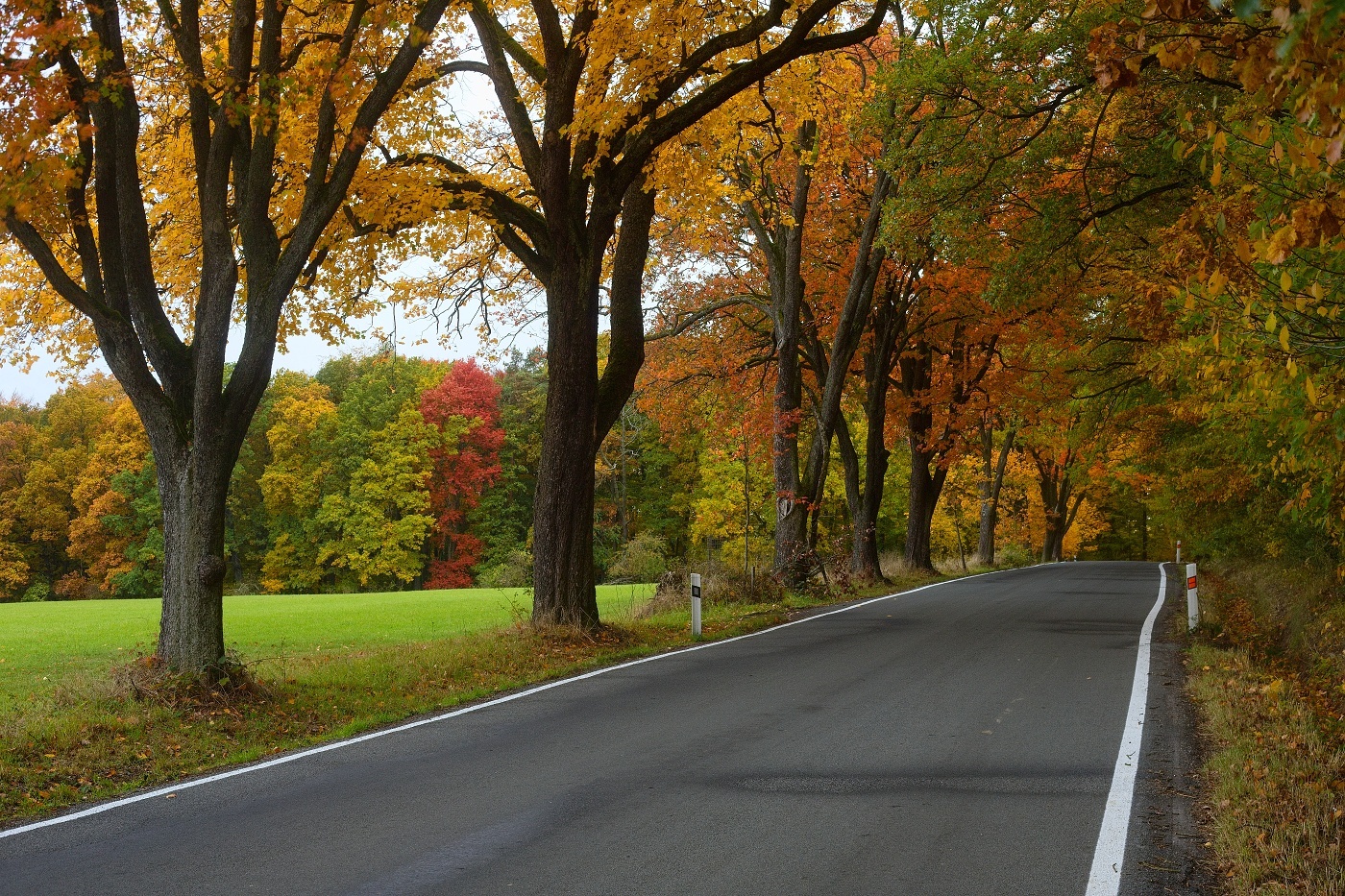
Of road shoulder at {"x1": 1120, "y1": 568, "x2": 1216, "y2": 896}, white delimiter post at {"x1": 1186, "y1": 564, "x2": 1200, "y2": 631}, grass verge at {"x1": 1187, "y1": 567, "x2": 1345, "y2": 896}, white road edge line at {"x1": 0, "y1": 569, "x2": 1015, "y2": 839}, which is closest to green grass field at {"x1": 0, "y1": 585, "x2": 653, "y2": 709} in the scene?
white road edge line at {"x1": 0, "y1": 569, "x2": 1015, "y2": 839}

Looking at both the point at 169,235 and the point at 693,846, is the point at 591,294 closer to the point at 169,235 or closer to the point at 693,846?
the point at 169,235

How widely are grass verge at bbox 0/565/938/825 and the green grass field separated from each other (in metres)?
1.65

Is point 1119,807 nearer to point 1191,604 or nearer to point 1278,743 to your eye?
point 1278,743

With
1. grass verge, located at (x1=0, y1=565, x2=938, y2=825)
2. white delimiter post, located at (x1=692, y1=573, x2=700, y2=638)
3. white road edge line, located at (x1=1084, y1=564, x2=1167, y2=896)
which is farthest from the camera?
white delimiter post, located at (x1=692, y1=573, x2=700, y2=638)

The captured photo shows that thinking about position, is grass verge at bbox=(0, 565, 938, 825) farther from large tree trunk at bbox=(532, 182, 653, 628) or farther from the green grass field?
the green grass field

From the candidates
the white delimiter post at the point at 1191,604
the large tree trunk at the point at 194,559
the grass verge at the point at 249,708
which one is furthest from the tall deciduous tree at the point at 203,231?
the white delimiter post at the point at 1191,604

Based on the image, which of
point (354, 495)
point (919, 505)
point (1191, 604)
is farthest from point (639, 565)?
point (354, 495)

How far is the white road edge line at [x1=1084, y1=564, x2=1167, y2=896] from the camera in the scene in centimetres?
506

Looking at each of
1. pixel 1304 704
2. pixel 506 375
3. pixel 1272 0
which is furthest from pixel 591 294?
pixel 506 375

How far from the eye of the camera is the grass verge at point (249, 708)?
24.7ft

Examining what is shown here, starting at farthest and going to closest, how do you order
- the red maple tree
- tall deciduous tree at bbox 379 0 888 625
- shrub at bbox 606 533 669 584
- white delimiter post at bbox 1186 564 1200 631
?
1. the red maple tree
2. shrub at bbox 606 533 669 584
3. white delimiter post at bbox 1186 564 1200 631
4. tall deciduous tree at bbox 379 0 888 625

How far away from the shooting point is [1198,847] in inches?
218

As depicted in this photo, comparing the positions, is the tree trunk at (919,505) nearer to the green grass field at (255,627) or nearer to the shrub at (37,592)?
the green grass field at (255,627)

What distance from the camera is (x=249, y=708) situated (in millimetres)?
9602
